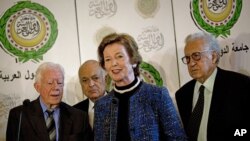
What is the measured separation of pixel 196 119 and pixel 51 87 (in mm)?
1069

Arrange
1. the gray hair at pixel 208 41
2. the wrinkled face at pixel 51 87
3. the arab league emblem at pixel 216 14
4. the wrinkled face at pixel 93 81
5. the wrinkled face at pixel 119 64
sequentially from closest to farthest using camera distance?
1. the wrinkled face at pixel 119 64
2. the wrinkled face at pixel 51 87
3. the gray hair at pixel 208 41
4. the wrinkled face at pixel 93 81
5. the arab league emblem at pixel 216 14

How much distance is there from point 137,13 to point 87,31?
514mm

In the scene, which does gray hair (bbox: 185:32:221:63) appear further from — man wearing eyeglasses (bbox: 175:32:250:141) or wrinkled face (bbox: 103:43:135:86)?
wrinkled face (bbox: 103:43:135:86)

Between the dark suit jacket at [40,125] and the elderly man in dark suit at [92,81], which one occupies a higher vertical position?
the elderly man in dark suit at [92,81]

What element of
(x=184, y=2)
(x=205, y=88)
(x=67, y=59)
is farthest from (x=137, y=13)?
(x=205, y=88)

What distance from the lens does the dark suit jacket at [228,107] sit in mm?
2318

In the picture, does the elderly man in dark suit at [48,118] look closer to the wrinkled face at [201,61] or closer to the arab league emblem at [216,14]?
the wrinkled face at [201,61]

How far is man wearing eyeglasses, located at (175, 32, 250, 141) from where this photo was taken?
232 cm

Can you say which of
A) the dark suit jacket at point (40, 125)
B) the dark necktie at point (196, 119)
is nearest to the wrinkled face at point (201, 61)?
the dark necktie at point (196, 119)

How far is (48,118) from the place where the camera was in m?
2.41

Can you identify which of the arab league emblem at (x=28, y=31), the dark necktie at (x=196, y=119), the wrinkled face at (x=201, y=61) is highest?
the arab league emblem at (x=28, y=31)

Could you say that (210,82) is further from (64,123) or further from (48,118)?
(48,118)

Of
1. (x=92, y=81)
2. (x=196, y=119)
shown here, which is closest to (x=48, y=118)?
(x=92, y=81)

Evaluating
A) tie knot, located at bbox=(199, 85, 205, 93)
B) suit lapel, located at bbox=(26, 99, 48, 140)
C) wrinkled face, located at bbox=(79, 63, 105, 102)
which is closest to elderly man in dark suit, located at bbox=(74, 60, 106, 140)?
wrinkled face, located at bbox=(79, 63, 105, 102)
